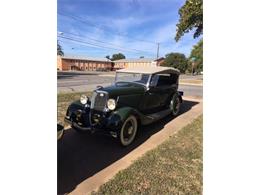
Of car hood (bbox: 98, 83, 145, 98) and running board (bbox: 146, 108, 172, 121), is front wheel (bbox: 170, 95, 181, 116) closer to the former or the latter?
running board (bbox: 146, 108, 172, 121)

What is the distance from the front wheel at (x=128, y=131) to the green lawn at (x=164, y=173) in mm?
501

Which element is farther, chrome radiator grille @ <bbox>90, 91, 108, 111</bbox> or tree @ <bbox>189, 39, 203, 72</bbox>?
chrome radiator grille @ <bbox>90, 91, 108, 111</bbox>

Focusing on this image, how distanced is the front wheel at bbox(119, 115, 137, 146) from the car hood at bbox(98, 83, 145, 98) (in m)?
0.54

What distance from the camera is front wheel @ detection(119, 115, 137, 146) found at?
135 inches

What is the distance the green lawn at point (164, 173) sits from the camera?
229cm

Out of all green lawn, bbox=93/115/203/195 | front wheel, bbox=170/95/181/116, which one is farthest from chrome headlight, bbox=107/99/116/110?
front wheel, bbox=170/95/181/116

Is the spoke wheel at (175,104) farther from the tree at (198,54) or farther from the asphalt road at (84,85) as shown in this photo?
the tree at (198,54)

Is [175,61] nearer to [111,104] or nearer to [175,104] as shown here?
[175,104]

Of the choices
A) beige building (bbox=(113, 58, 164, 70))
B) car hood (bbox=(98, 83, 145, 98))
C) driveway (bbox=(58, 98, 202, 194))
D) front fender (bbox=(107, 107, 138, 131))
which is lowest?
driveway (bbox=(58, 98, 202, 194))

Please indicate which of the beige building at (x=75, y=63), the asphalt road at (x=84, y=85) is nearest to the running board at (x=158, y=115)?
the asphalt road at (x=84, y=85)
